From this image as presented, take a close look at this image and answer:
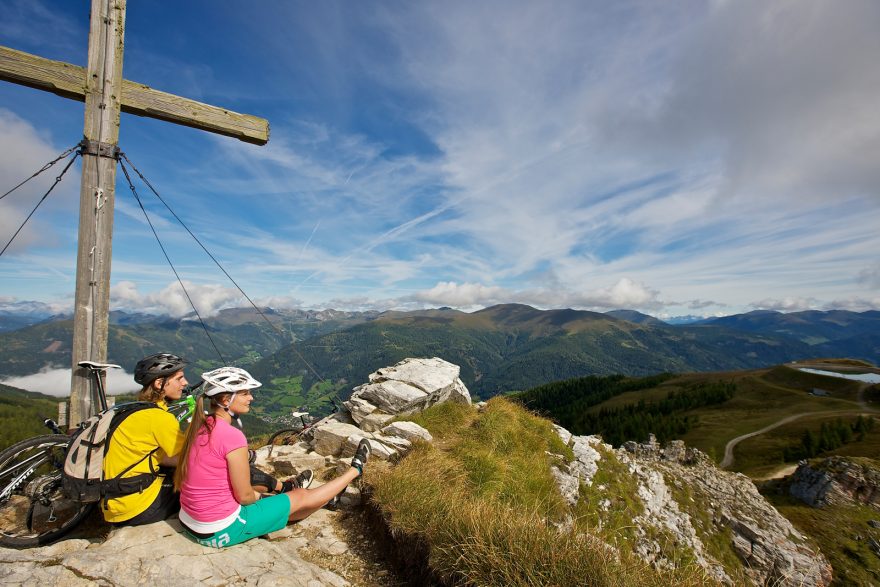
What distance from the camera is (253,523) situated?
18.1ft

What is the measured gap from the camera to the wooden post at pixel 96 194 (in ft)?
20.4

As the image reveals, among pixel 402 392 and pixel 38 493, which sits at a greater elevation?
pixel 38 493

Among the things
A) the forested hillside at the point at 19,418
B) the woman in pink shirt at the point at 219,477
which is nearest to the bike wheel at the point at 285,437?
the woman in pink shirt at the point at 219,477

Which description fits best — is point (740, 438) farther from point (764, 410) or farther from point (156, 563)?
point (156, 563)

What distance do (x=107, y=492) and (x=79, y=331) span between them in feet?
9.47

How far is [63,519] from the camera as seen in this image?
607 cm

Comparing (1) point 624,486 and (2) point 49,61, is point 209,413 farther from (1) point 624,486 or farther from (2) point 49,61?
(1) point 624,486

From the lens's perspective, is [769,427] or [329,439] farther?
[769,427]

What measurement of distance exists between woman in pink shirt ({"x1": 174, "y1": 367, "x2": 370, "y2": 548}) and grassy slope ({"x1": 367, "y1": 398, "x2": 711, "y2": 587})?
2.32 m

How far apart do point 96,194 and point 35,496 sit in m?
5.13

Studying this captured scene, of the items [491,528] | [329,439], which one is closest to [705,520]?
[329,439]

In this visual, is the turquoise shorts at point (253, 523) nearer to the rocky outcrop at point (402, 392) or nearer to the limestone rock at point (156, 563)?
the limestone rock at point (156, 563)

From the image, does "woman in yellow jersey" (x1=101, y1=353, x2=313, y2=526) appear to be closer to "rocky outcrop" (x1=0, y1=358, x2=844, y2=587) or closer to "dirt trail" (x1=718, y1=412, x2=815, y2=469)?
"rocky outcrop" (x1=0, y1=358, x2=844, y2=587)

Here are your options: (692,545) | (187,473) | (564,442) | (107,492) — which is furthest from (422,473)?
(692,545)
